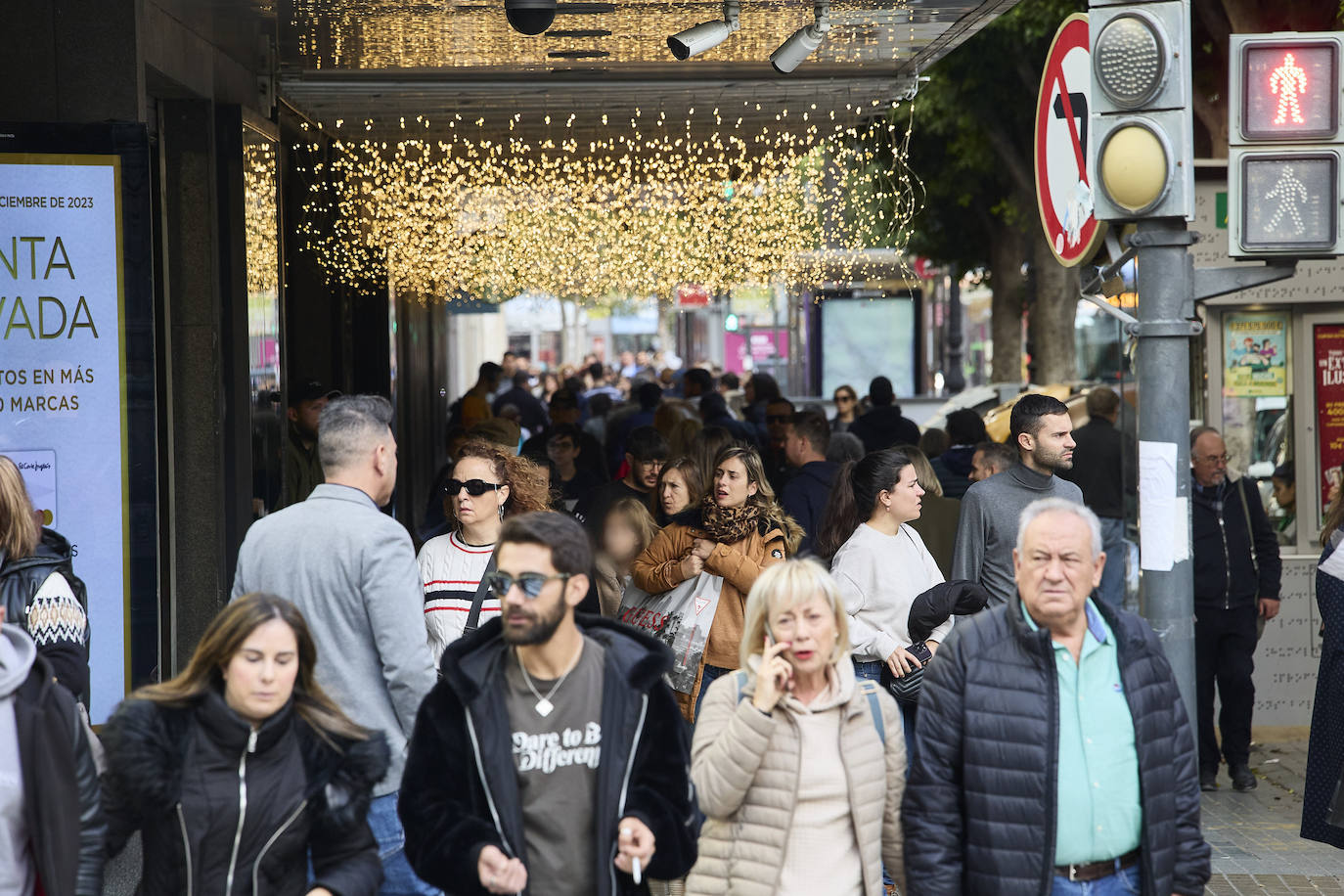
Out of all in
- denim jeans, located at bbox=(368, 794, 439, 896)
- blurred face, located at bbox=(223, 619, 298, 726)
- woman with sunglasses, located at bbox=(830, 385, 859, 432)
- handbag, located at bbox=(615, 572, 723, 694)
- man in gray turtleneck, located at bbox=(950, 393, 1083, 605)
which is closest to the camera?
blurred face, located at bbox=(223, 619, 298, 726)

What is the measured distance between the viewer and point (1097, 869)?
3.97m

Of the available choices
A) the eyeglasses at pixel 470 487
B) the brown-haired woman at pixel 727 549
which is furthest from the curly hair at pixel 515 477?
the brown-haired woman at pixel 727 549

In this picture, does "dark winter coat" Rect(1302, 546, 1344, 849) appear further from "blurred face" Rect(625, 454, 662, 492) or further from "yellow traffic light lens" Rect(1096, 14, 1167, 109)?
"blurred face" Rect(625, 454, 662, 492)

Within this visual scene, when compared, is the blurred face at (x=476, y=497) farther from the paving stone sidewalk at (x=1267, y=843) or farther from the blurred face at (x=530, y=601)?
the paving stone sidewalk at (x=1267, y=843)

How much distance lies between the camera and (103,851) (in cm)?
361

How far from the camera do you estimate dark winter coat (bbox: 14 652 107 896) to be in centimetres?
369

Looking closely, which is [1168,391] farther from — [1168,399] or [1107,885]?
[1107,885]

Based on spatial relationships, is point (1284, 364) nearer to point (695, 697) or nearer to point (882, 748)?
point (695, 697)

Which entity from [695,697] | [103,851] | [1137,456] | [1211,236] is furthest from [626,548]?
[1211,236]

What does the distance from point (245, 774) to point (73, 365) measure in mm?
3402

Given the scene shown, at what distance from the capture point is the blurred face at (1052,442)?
6812 mm

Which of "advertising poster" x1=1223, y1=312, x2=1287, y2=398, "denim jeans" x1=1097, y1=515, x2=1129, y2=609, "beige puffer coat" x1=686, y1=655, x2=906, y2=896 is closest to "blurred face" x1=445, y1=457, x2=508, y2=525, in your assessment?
"beige puffer coat" x1=686, y1=655, x2=906, y2=896

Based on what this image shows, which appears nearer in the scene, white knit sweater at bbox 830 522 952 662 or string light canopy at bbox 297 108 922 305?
white knit sweater at bbox 830 522 952 662

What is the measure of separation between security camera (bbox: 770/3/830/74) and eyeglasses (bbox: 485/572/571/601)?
5600mm
